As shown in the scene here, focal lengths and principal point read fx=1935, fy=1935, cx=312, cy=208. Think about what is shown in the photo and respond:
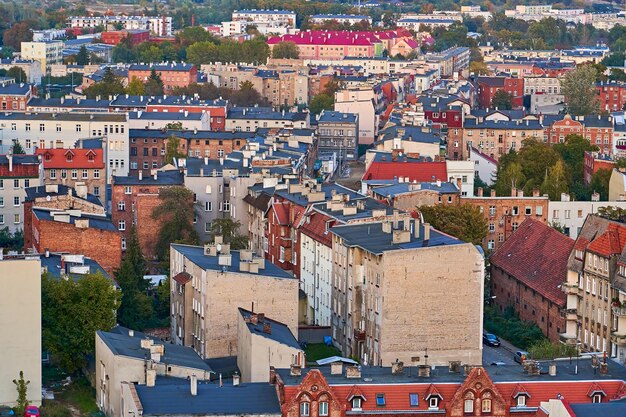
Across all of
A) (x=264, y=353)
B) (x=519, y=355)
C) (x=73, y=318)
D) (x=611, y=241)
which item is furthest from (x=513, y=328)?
(x=73, y=318)

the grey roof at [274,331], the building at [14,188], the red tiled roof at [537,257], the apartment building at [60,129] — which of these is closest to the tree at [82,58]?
the apartment building at [60,129]

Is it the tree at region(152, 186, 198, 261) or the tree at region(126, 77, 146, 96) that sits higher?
the tree at region(152, 186, 198, 261)

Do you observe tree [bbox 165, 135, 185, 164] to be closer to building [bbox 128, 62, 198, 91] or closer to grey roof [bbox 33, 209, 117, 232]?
grey roof [bbox 33, 209, 117, 232]

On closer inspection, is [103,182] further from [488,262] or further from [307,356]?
[307,356]

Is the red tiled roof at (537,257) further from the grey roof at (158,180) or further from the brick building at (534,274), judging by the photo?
the grey roof at (158,180)

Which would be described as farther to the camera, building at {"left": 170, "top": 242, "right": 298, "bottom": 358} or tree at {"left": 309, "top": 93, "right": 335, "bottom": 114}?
tree at {"left": 309, "top": 93, "right": 335, "bottom": 114}

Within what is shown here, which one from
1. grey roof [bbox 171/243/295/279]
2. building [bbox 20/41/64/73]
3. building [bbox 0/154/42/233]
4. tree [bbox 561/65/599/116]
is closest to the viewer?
grey roof [bbox 171/243/295/279]

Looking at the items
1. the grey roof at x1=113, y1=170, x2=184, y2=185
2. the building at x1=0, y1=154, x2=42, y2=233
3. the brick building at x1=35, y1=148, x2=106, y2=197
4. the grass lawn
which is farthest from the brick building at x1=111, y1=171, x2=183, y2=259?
the grass lawn

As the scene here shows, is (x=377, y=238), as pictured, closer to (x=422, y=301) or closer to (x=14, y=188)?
(x=422, y=301)

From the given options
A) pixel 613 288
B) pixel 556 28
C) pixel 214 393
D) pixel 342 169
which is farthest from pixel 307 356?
pixel 556 28
